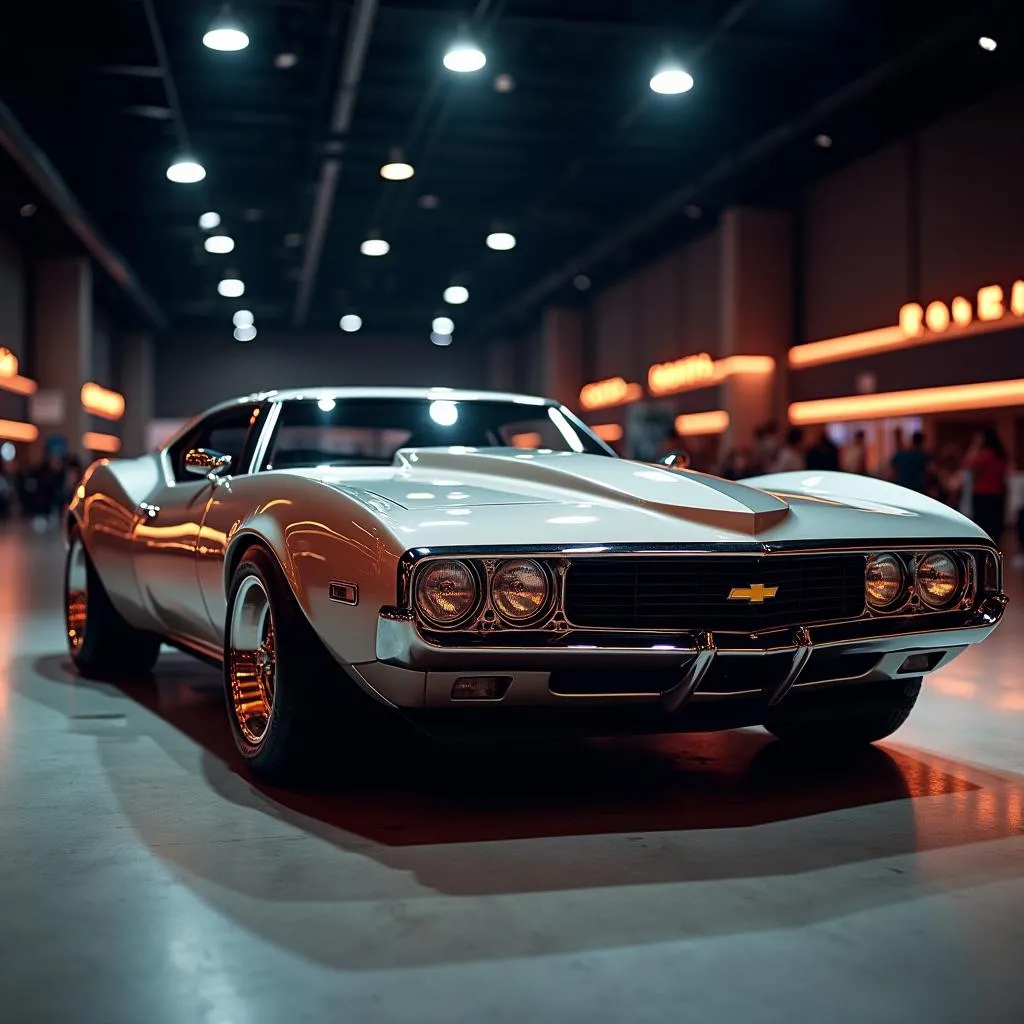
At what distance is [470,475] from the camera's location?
4008 millimetres

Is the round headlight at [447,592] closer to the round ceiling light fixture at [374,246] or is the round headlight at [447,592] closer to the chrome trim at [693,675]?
the chrome trim at [693,675]

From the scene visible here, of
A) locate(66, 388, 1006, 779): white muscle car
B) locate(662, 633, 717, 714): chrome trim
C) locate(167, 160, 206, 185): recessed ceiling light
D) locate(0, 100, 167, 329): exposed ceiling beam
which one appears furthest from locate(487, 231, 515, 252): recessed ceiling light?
locate(662, 633, 717, 714): chrome trim

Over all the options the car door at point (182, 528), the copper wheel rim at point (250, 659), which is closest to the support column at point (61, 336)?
the car door at point (182, 528)

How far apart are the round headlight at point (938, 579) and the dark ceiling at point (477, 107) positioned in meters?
10.1

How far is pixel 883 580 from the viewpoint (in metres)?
3.65

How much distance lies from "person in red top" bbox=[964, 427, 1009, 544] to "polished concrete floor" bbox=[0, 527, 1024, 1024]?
9.27 meters

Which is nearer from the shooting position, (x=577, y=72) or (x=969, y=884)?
(x=969, y=884)

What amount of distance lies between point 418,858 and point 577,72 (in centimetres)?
1394

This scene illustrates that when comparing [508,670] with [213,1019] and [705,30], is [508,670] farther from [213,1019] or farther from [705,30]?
[705,30]

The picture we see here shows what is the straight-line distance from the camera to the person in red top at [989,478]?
1327 centimetres

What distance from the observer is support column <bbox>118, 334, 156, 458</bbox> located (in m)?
36.7

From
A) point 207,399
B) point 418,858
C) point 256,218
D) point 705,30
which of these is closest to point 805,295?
point 705,30

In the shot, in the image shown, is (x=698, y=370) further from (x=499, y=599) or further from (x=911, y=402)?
(x=499, y=599)

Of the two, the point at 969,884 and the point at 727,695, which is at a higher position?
the point at 727,695
